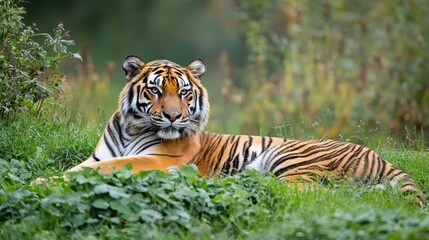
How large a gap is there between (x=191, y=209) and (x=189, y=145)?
1754 millimetres

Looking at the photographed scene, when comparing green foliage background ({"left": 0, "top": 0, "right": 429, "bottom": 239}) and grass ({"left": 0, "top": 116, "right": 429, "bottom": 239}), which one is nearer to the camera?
grass ({"left": 0, "top": 116, "right": 429, "bottom": 239})

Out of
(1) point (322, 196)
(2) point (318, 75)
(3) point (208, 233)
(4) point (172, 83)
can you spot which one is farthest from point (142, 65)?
(2) point (318, 75)

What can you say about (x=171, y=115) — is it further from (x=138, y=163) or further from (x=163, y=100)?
(x=138, y=163)

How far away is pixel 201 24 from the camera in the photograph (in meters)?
13.9

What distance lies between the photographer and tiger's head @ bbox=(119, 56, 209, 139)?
19.9 feet

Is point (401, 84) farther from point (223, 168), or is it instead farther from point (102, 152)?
point (102, 152)

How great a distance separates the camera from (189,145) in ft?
20.5

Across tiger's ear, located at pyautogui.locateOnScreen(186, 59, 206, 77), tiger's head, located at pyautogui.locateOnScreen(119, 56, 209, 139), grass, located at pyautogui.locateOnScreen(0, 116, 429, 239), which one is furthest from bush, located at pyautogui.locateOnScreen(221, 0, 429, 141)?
grass, located at pyautogui.locateOnScreen(0, 116, 429, 239)

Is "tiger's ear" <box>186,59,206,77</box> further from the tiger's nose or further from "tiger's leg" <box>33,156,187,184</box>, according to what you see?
"tiger's leg" <box>33,156,187,184</box>

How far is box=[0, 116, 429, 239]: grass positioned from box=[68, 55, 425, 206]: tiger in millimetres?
528

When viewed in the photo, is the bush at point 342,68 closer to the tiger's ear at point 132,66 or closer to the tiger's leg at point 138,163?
the tiger's ear at point 132,66

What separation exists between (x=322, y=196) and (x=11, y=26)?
9.37 ft

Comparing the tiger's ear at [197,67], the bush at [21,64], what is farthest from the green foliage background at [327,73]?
the tiger's ear at [197,67]

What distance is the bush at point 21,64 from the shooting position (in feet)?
20.9
